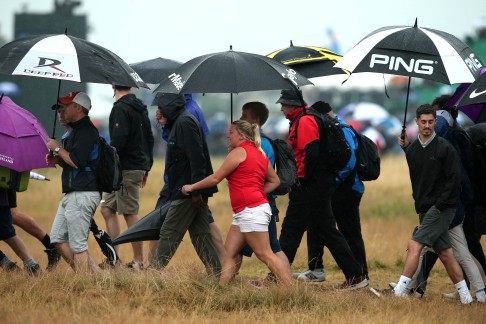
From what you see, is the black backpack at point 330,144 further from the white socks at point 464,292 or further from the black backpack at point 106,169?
the black backpack at point 106,169

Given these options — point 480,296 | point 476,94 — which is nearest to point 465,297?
point 480,296

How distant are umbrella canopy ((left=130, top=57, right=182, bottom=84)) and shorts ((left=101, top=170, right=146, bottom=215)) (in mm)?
1343

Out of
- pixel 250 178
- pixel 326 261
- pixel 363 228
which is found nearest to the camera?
pixel 250 178

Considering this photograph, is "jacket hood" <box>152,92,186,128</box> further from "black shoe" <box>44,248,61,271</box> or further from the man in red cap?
"black shoe" <box>44,248,61,271</box>

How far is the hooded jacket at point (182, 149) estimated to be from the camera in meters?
9.79

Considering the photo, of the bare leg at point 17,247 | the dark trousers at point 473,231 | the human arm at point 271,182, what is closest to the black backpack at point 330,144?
the human arm at point 271,182

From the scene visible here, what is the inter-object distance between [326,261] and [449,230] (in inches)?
146

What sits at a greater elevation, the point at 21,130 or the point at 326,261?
the point at 21,130

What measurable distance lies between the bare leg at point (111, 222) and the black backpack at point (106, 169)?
1856 millimetres

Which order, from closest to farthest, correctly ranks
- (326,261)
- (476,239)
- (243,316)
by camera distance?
(243,316)
(476,239)
(326,261)

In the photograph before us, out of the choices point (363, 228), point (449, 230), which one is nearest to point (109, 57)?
point (449, 230)

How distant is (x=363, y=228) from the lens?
55.1ft

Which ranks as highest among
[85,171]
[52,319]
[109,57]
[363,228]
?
[109,57]

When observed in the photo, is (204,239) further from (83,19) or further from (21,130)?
(83,19)
